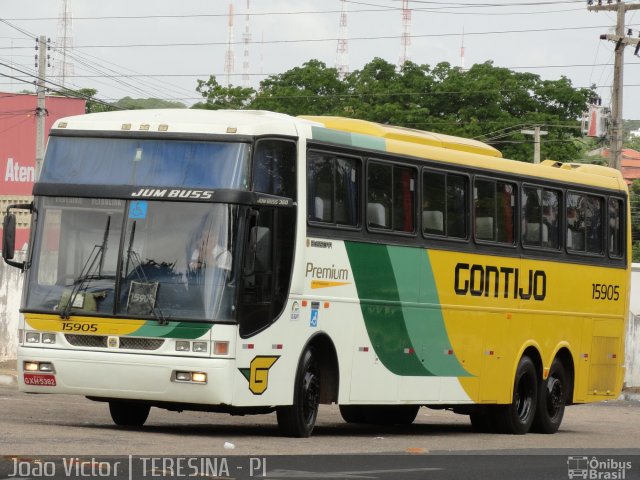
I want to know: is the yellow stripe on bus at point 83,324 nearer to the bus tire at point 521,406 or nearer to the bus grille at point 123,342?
the bus grille at point 123,342

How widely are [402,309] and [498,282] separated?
2526mm

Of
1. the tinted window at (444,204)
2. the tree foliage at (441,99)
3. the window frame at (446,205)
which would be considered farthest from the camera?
the tree foliage at (441,99)

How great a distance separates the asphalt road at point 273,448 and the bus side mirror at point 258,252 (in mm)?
1735

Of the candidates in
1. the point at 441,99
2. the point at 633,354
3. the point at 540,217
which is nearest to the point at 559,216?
the point at 540,217

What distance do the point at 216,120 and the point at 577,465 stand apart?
5.01m

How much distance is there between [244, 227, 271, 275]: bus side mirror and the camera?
53.0ft

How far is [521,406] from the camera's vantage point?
2209 cm

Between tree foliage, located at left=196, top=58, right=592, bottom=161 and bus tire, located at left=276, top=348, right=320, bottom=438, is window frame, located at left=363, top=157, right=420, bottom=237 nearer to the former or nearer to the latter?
bus tire, located at left=276, top=348, right=320, bottom=438

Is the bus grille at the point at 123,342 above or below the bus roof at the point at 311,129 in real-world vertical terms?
below

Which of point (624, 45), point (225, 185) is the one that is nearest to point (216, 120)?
point (225, 185)

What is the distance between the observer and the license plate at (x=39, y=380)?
16.2 metres

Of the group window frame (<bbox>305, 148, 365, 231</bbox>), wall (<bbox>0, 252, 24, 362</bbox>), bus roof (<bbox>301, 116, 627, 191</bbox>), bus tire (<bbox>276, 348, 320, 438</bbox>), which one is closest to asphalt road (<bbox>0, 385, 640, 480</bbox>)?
bus tire (<bbox>276, 348, 320, 438</bbox>)

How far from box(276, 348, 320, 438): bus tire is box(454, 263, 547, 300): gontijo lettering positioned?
3.49 meters

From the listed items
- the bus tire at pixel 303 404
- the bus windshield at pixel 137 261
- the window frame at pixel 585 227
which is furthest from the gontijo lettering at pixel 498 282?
the bus windshield at pixel 137 261
